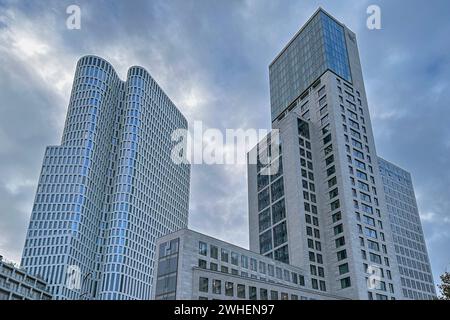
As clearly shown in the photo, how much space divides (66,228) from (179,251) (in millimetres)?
101578

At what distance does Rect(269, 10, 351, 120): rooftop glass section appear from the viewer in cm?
13825

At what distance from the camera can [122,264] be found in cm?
17762

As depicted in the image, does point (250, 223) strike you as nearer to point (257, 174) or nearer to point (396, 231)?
point (257, 174)

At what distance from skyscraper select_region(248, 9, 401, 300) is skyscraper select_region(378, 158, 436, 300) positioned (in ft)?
208

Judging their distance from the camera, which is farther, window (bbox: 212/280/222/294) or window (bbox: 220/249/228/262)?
window (bbox: 220/249/228/262)

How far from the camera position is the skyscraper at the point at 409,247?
16975 cm

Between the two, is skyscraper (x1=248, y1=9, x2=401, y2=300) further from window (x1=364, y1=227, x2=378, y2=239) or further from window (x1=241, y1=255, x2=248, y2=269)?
window (x1=241, y1=255, x2=248, y2=269)

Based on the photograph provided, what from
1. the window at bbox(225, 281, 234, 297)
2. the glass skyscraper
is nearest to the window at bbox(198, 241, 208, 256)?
the window at bbox(225, 281, 234, 297)

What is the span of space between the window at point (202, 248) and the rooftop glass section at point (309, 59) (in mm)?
72872

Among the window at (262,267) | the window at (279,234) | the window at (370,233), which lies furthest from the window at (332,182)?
the window at (262,267)

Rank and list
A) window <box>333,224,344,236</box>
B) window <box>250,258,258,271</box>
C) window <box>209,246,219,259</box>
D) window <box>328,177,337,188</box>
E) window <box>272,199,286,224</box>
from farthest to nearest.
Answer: window <box>272,199,286,224</box>
window <box>328,177,337,188</box>
window <box>333,224,344,236</box>
window <box>250,258,258,271</box>
window <box>209,246,219,259</box>

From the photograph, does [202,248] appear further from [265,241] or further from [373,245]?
[373,245]

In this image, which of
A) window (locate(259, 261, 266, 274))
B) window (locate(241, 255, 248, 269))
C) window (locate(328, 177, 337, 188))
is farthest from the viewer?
window (locate(328, 177, 337, 188))

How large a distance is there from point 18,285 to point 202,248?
80.5 meters
